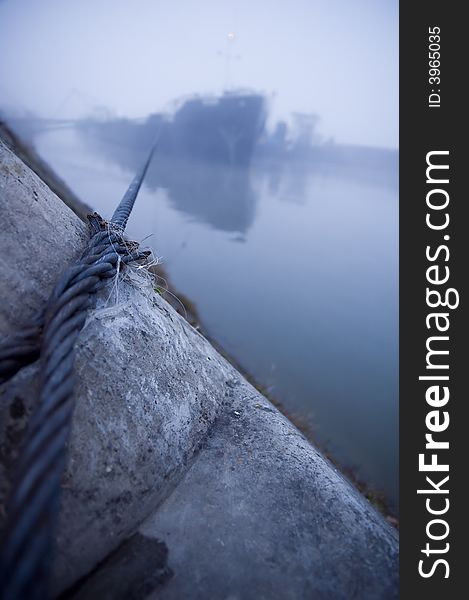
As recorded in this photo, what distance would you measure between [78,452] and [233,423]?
2.56ft

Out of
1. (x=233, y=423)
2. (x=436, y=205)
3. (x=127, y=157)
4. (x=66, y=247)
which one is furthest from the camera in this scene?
(x=127, y=157)

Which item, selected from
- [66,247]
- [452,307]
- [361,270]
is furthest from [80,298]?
[361,270]

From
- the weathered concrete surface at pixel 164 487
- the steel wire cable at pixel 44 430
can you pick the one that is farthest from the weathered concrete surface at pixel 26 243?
the steel wire cable at pixel 44 430

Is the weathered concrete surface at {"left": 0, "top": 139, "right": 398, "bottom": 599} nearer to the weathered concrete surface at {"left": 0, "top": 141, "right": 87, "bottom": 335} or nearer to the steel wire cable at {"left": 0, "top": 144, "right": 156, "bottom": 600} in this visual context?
the weathered concrete surface at {"left": 0, "top": 141, "right": 87, "bottom": 335}

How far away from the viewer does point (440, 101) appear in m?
2.96

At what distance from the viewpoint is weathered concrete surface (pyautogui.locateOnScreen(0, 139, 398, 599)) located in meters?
1.06

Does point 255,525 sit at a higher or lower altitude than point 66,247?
lower

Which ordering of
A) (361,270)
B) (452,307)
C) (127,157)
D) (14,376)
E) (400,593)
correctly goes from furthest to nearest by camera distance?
(127,157) → (361,270) → (452,307) → (400,593) → (14,376)

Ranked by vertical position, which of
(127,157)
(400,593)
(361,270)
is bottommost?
(400,593)

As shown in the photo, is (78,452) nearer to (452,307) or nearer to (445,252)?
(452,307)

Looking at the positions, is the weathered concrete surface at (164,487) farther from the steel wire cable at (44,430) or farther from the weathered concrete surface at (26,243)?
the steel wire cable at (44,430)

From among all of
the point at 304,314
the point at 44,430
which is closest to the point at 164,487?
the point at 44,430

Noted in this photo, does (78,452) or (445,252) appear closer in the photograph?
(78,452)

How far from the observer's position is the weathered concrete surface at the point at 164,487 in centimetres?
106
